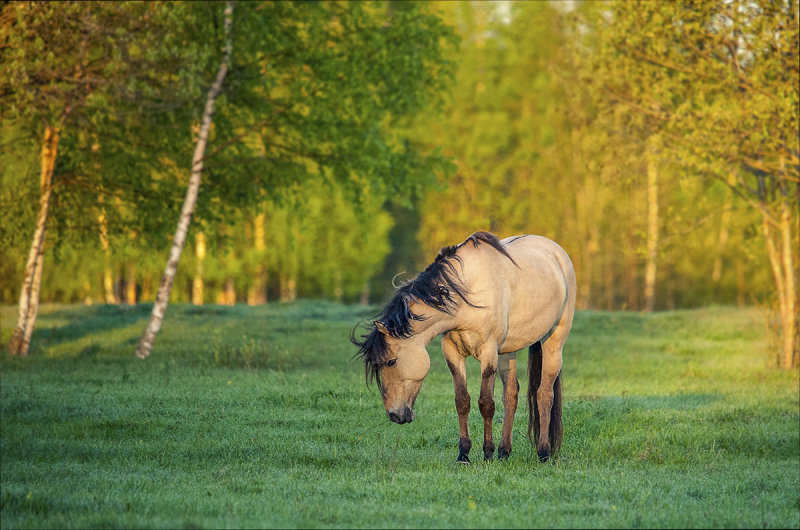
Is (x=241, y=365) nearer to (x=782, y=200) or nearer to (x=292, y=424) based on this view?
(x=292, y=424)

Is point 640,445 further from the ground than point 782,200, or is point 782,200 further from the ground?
point 782,200

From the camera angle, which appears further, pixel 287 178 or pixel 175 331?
pixel 175 331

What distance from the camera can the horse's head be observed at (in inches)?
368

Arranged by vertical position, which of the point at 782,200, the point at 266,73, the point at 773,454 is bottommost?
the point at 773,454

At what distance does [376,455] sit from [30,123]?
14276mm

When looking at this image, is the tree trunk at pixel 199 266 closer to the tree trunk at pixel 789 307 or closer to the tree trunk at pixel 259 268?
the tree trunk at pixel 259 268

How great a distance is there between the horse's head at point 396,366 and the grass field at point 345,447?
28.8 inches

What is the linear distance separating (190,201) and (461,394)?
1139cm

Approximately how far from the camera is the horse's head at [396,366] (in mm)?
9344

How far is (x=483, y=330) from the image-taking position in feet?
31.7

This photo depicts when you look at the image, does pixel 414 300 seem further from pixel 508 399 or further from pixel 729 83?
pixel 729 83

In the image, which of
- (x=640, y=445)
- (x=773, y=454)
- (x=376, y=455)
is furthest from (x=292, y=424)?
(x=773, y=454)

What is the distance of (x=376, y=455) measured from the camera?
10352 mm

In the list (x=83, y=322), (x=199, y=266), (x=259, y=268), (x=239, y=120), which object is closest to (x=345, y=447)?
(x=239, y=120)
